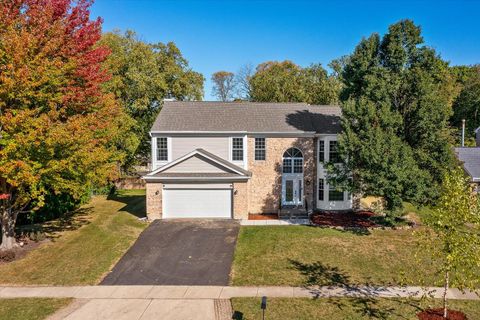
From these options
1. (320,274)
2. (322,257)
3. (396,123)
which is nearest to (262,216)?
(322,257)

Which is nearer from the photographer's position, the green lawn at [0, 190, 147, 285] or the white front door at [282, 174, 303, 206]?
the green lawn at [0, 190, 147, 285]

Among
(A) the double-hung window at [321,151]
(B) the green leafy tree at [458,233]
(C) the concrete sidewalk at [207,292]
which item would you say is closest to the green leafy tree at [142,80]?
(A) the double-hung window at [321,151]

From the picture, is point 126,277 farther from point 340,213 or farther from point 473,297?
point 340,213

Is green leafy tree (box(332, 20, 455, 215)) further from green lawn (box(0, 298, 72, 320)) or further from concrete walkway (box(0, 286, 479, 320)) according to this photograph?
green lawn (box(0, 298, 72, 320))

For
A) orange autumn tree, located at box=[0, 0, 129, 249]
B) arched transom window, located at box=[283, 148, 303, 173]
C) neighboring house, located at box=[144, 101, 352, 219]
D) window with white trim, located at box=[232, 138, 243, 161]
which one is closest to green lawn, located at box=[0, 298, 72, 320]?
orange autumn tree, located at box=[0, 0, 129, 249]

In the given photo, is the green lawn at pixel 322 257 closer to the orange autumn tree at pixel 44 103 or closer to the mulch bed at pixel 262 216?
the mulch bed at pixel 262 216

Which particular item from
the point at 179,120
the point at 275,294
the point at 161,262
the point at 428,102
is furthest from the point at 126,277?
the point at 428,102

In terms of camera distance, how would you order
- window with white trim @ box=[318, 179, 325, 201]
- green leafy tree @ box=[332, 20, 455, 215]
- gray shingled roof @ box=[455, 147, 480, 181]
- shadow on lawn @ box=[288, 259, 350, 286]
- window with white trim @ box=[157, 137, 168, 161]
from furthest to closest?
gray shingled roof @ box=[455, 147, 480, 181] → window with white trim @ box=[318, 179, 325, 201] → window with white trim @ box=[157, 137, 168, 161] → green leafy tree @ box=[332, 20, 455, 215] → shadow on lawn @ box=[288, 259, 350, 286]

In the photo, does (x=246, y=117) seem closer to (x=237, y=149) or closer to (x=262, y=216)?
(x=237, y=149)
